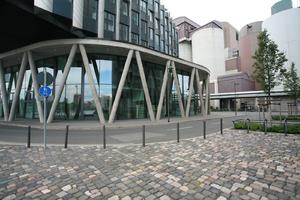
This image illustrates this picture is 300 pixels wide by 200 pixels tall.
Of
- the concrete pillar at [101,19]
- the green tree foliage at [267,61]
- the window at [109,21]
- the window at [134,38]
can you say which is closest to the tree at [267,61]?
the green tree foliage at [267,61]

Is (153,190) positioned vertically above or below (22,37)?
below

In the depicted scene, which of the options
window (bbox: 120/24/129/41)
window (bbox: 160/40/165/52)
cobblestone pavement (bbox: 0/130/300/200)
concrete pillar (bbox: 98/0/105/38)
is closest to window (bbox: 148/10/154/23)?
window (bbox: 160/40/165/52)

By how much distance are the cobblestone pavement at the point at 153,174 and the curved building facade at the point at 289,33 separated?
239ft

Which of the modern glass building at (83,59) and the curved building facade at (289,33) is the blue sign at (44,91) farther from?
the curved building facade at (289,33)

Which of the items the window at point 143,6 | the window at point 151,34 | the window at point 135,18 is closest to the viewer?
the window at point 135,18

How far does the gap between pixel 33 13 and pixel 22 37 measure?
298 inches

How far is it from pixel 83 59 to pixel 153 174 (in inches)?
715

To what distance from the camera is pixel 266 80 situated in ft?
47.7

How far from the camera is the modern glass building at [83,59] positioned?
1980 cm

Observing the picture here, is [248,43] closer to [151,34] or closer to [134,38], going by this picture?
[151,34]

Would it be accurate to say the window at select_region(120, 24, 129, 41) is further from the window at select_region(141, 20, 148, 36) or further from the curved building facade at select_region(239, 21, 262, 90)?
the curved building facade at select_region(239, 21, 262, 90)

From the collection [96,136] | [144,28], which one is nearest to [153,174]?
[96,136]

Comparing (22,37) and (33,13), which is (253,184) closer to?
(33,13)

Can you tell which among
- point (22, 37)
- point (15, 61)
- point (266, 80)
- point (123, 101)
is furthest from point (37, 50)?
point (266, 80)
